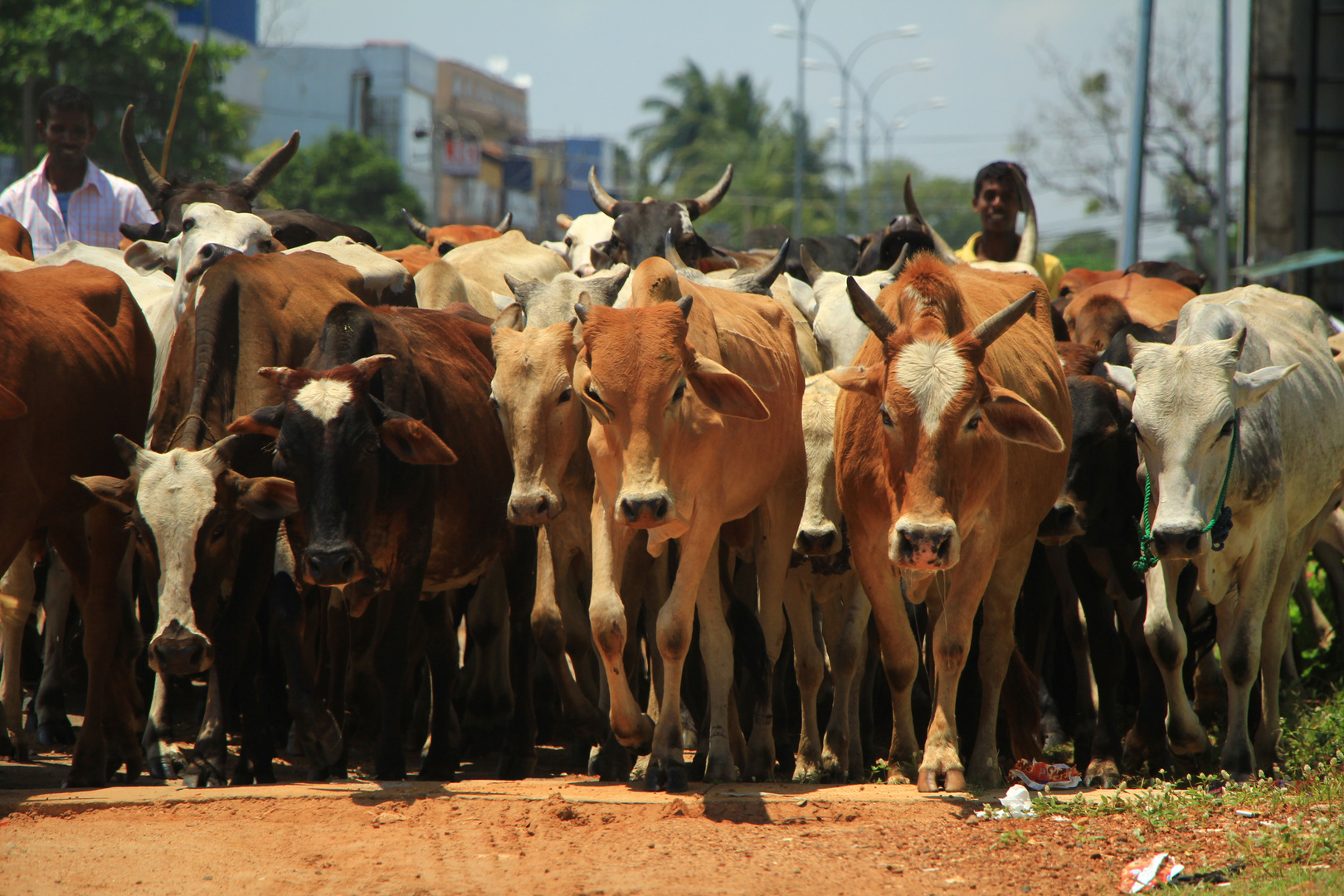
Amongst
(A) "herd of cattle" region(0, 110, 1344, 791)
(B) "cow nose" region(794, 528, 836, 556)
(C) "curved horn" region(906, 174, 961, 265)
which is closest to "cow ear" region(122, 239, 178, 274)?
(A) "herd of cattle" region(0, 110, 1344, 791)

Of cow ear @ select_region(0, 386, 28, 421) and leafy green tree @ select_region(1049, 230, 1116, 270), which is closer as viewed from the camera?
cow ear @ select_region(0, 386, 28, 421)

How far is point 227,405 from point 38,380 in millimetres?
841

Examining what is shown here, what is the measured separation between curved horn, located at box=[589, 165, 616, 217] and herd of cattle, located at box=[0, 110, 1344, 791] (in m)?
1.48

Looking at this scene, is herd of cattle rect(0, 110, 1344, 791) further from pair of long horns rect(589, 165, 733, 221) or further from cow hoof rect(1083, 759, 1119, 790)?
pair of long horns rect(589, 165, 733, 221)

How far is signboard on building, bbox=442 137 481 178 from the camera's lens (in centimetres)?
5391

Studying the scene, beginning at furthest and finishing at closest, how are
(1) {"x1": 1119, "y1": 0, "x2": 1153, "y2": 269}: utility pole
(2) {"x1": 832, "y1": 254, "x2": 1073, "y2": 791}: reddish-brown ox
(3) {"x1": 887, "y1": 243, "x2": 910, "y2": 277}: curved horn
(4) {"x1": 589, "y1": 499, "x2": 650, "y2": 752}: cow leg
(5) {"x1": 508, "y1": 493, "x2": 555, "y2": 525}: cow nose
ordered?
(1) {"x1": 1119, "y1": 0, "x2": 1153, "y2": 269}: utility pole → (3) {"x1": 887, "y1": 243, "x2": 910, "y2": 277}: curved horn → (5) {"x1": 508, "y1": 493, "x2": 555, "y2": 525}: cow nose → (4) {"x1": 589, "y1": 499, "x2": 650, "y2": 752}: cow leg → (2) {"x1": 832, "y1": 254, "x2": 1073, "y2": 791}: reddish-brown ox

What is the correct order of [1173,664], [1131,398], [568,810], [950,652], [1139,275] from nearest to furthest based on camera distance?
[568,810] → [950,652] → [1173,664] → [1131,398] → [1139,275]

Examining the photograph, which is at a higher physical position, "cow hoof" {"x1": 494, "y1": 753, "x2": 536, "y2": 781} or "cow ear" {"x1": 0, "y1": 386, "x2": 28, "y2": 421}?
"cow ear" {"x1": 0, "y1": 386, "x2": 28, "y2": 421}

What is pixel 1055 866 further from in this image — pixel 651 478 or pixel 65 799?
pixel 65 799

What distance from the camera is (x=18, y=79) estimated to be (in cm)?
2227

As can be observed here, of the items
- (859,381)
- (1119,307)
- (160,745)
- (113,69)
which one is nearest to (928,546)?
(859,381)

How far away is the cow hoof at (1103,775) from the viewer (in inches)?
239

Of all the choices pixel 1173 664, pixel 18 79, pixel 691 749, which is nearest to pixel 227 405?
A: pixel 691 749

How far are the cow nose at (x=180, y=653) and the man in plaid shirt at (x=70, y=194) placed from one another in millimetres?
4891
